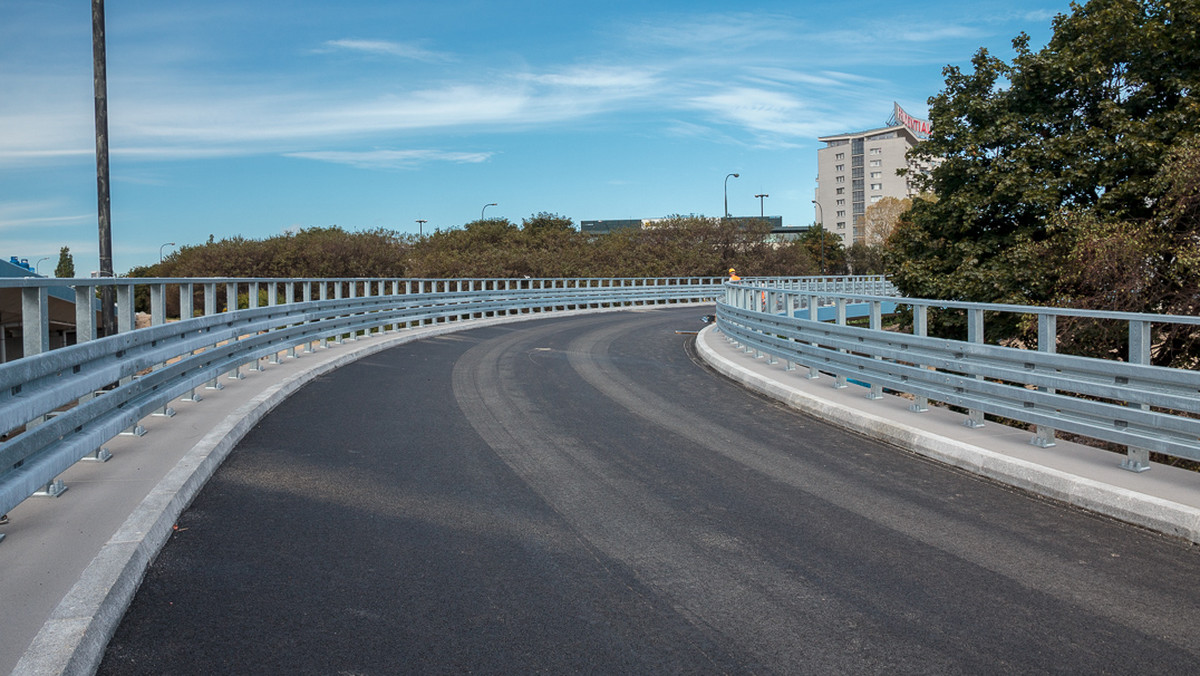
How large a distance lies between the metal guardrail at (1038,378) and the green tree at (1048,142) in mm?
11499

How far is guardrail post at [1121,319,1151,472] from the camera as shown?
6.77 m

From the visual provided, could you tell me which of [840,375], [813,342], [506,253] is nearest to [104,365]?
[840,375]

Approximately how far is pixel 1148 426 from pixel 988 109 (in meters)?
19.4

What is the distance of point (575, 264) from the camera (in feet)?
259

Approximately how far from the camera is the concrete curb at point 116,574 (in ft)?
11.9

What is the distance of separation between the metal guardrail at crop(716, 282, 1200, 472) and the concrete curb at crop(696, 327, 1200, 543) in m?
0.48

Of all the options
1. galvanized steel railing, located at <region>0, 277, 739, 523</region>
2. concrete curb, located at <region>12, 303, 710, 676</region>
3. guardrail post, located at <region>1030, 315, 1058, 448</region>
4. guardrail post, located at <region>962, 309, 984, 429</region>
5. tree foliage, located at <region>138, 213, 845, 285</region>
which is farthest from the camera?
tree foliage, located at <region>138, 213, 845, 285</region>

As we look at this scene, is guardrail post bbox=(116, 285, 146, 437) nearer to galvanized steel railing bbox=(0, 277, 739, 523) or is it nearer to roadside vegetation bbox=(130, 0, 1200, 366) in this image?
galvanized steel railing bbox=(0, 277, 739, 523)

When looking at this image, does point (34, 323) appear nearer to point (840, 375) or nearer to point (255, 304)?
point (840, 375)

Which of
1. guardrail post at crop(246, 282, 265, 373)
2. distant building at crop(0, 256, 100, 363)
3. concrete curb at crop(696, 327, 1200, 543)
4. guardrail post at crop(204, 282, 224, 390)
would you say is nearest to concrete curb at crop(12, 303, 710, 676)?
guardrail post at crop(204, 282, 224, 390)

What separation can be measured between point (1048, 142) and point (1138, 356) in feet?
56.2

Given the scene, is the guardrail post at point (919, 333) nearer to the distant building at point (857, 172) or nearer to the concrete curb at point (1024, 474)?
the concrete curb at point (1024, 474)

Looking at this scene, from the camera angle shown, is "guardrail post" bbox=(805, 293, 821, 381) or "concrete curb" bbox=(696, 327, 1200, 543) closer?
"concrete curb" bbox=(696, 327, 1200, 543)

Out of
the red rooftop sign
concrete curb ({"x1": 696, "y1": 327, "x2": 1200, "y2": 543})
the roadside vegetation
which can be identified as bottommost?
concrete curb ({"x1": 696, "y1": 327, "x2": 1200, "y2": 543})
